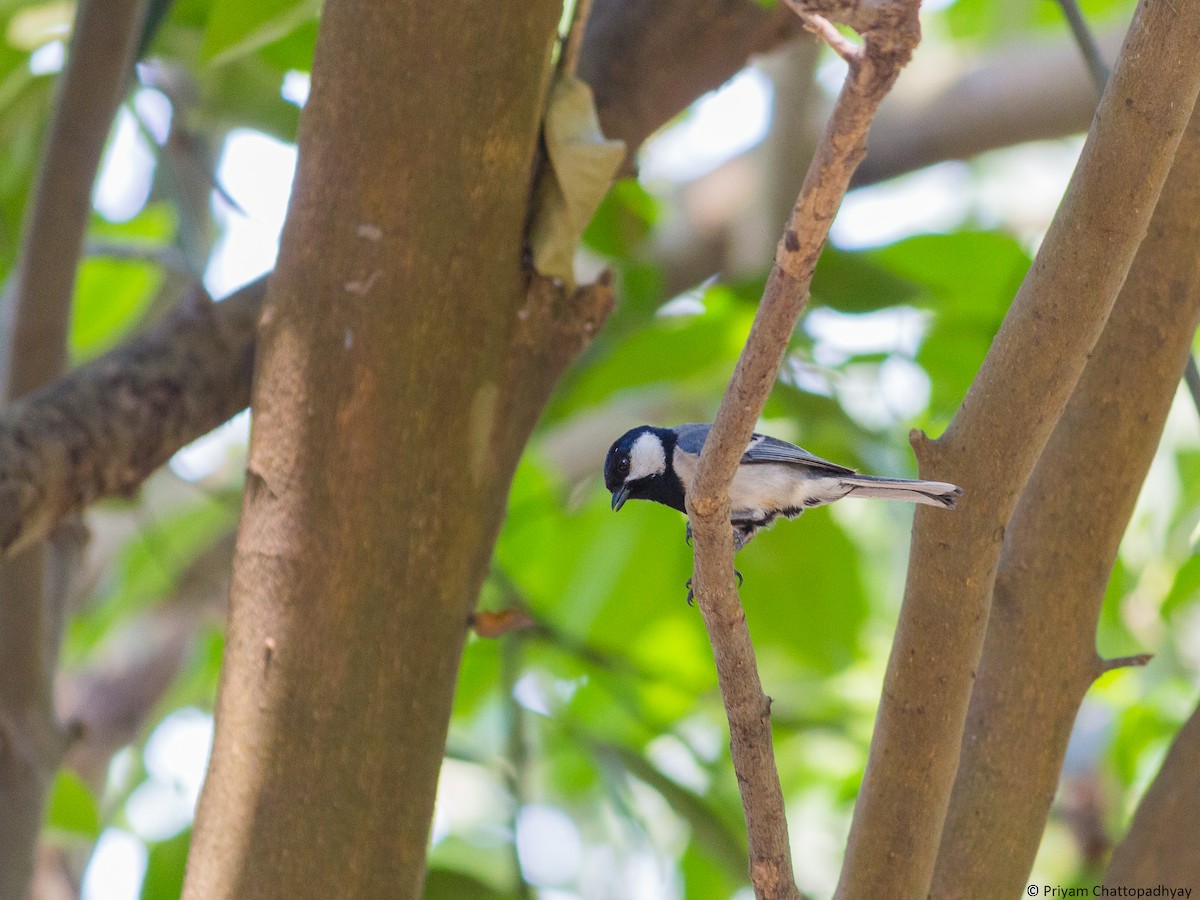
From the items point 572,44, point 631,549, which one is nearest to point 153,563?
point 631,549

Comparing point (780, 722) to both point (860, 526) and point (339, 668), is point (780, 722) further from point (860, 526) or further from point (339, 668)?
point (860, 526)

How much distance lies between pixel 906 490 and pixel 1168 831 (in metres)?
0.62

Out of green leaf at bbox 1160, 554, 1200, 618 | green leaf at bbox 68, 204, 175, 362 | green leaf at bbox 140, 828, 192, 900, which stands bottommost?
green leaf at bbox 140, 828, 192, 900

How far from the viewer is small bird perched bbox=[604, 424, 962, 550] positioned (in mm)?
2008

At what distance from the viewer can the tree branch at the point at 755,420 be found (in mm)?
831

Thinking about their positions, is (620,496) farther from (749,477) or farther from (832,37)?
(832,37)

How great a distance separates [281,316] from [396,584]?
404 millimetres

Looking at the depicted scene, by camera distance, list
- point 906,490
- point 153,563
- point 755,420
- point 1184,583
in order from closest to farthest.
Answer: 1. point 755,420
2. point 906,490
3. point 1184,583
4. point 153,563

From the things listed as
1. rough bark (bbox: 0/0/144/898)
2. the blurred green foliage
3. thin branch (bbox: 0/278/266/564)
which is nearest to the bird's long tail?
the blurred green foliage

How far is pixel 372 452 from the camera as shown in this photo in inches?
61.2

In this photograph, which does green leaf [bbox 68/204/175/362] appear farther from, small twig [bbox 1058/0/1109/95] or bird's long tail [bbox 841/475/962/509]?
small twig [bbox 1058/0/1109/95]

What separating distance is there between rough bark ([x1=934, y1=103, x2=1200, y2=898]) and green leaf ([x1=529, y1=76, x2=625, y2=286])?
0.75 meters

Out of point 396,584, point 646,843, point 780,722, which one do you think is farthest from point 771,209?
point 396,584

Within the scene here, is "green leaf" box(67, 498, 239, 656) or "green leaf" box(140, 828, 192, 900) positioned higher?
"green leaf" box(67, 498, 239, 656)
